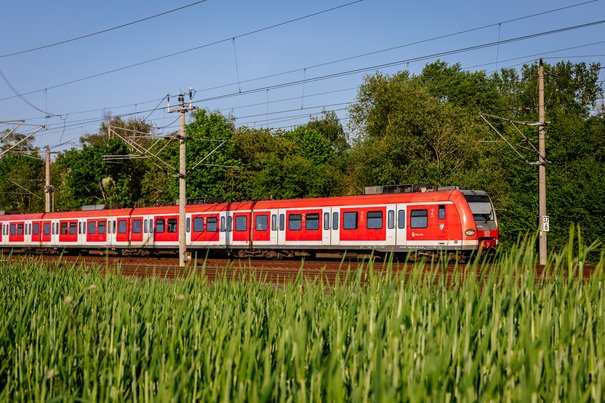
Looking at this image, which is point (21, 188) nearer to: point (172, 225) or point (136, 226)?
point (136, 226)

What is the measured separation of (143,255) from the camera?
3962cm

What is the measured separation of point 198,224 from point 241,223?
9.63 ft

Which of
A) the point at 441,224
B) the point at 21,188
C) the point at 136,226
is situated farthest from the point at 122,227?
the point at 21,188

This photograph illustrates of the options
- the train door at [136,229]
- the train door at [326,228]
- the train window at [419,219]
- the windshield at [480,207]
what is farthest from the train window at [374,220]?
the train door at [136,229]

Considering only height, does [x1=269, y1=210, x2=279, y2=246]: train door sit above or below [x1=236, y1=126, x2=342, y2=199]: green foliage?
below

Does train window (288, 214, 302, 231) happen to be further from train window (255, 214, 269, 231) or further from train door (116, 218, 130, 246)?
train door (116, 218, 130, 246)

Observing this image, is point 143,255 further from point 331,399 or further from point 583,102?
point 583,102

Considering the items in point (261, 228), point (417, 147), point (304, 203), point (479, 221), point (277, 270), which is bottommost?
point (277, 270)

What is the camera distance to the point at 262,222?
106ft

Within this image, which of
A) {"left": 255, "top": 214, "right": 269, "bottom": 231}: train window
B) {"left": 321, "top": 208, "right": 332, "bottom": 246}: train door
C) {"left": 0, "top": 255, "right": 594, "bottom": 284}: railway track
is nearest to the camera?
{"left": 0, "top": 255, "right": 594, "bottom": 284}: railway track

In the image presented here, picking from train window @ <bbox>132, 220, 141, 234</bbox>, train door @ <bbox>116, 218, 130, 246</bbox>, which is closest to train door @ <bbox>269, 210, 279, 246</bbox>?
train window @ <bbox>132, 220, 141, 234</bbox>

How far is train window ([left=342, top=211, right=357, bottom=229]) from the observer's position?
2806 centimetres

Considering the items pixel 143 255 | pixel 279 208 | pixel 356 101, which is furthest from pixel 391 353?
pixel 356 101

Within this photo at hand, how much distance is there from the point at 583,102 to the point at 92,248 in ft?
181
